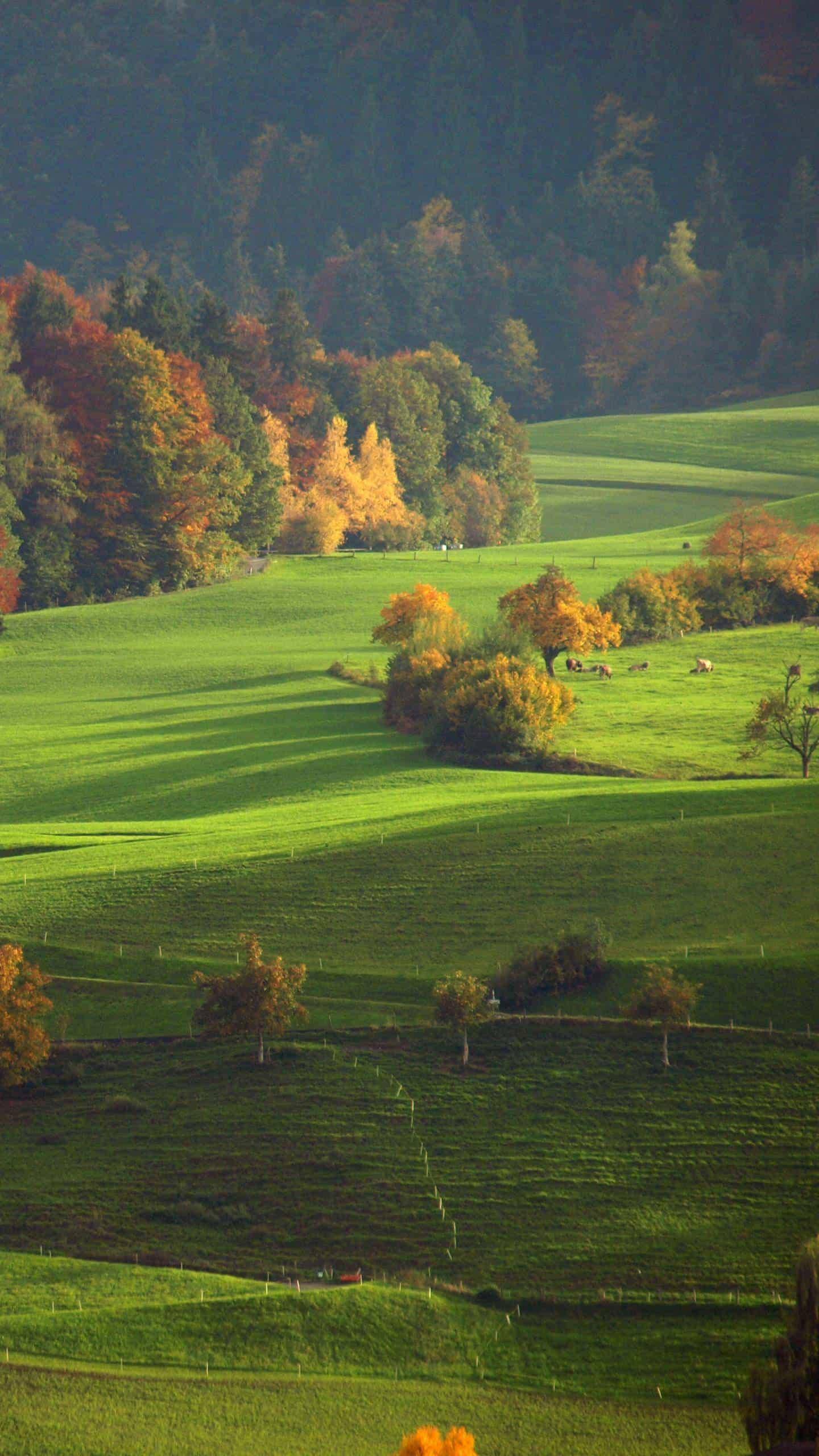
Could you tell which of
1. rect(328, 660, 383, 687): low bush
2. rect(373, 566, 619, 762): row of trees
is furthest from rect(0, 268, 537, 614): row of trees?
rect(373, 566, 619, 762): row of trees

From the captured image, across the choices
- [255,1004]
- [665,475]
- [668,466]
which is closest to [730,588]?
[255,1004]

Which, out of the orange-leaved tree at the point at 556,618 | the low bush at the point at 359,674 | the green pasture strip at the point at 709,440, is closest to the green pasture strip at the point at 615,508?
the green pasture strip at the point at 709,440

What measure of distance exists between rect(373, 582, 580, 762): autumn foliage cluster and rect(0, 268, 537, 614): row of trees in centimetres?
3635

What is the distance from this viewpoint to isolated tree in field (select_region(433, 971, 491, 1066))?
4356cm

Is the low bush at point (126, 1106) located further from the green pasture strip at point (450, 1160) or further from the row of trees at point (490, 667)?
the row of trees at point (490, 667)

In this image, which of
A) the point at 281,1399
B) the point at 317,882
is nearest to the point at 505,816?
the point at 317,882

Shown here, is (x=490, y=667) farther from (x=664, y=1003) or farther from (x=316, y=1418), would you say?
(x=316, y=1418)

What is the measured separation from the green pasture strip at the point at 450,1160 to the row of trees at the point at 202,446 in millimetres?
68332

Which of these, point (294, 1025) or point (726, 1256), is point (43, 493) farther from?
point (726, 1256)

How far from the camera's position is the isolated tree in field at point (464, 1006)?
143 ft

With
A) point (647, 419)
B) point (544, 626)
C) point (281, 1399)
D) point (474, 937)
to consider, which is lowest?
point (281, 1399)

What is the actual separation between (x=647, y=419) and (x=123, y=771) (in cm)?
13125

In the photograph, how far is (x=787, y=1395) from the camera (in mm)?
26922

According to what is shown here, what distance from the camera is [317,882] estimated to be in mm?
53812
